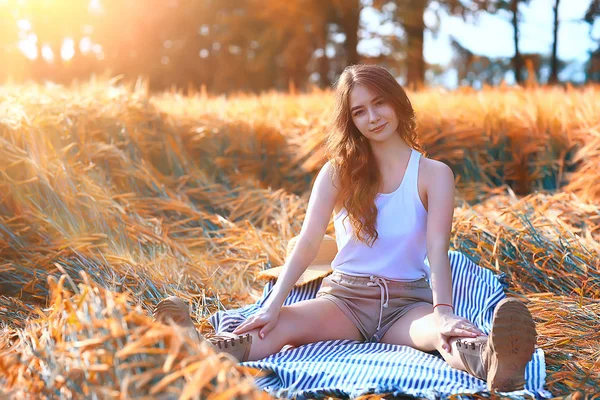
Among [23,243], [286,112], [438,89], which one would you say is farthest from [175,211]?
[438,89]

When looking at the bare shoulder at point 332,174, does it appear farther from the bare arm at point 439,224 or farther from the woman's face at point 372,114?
the bare arm at point 439,224

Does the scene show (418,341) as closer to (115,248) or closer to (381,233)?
(381,233)

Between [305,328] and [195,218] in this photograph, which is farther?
[195,218]

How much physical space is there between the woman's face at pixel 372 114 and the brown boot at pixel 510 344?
0.73 meters

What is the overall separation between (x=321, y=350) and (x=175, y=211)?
67.6 inches

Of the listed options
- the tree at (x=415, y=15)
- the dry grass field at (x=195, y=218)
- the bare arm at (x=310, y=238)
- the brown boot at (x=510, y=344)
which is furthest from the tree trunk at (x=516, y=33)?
the brown boot at (x=510, y=344)

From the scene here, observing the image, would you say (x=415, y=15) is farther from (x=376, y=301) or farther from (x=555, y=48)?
(x=376, y=301)

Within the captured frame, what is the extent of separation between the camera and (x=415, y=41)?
10898 mm

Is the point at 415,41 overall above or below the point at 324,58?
above

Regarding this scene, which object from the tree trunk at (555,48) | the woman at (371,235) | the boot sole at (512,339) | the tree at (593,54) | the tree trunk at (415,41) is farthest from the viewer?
the tree trunk at (415,41)

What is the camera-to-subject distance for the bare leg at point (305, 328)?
183 cm

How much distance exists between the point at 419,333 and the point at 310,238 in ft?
1.44

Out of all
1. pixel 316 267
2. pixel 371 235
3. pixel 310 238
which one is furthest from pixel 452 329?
pixel 316 267

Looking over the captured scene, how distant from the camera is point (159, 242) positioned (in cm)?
289
